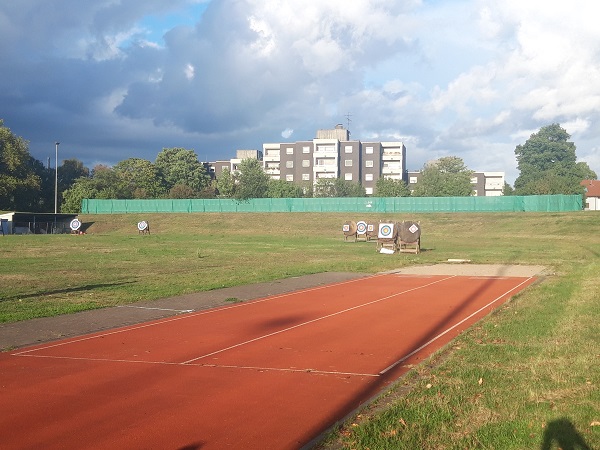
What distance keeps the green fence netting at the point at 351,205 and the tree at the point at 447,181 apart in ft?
69.3

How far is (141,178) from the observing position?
122m

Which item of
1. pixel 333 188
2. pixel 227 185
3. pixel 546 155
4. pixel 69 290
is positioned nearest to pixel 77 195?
pixel 227 185

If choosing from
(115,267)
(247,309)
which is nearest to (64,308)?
(247,309)

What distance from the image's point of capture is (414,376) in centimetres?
955

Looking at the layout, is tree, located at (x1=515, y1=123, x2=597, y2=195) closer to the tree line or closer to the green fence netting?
the tree line

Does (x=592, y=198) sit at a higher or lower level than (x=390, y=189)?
lower

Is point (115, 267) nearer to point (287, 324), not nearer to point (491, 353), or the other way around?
point (287, 324)

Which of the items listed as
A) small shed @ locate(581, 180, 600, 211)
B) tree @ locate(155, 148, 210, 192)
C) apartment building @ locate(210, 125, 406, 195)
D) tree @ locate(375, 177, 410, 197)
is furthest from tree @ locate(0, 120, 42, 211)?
small shed @ locate(581, 180, 600, 211)

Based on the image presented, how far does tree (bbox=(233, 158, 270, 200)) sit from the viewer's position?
108 m

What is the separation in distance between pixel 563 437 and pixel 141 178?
11921 centimetres

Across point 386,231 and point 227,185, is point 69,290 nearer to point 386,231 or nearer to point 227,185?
point 386,231

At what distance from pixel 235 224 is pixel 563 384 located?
80.5 meters

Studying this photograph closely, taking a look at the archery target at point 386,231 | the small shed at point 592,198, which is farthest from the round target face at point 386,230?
the small shed at point 592,198

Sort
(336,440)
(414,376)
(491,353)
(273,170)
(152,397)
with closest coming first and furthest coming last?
(336,440) → (152,397) → (414,376) → (491,353) → (273,170)
